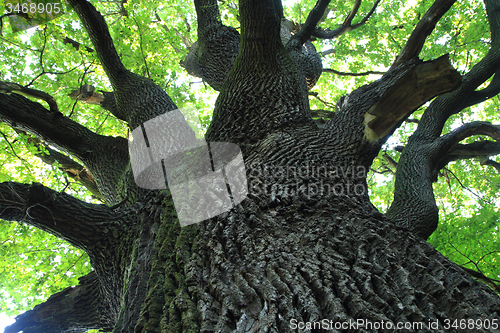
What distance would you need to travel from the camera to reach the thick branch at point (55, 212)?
2.56 metres

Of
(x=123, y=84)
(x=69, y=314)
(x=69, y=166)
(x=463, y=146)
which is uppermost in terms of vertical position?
(x=123, y=84)

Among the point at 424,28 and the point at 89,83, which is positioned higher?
the point at 89,83

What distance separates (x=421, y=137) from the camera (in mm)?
4766

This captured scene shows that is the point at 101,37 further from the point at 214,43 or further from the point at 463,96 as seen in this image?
the point at 463,96

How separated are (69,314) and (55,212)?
44.2 inches

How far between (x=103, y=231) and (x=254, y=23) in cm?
286

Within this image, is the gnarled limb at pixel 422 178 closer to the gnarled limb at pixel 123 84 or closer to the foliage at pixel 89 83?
the foliage at pixel 89 83

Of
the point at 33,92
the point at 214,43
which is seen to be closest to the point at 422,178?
the point at 214,43

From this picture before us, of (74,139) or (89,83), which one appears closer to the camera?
(74,139)

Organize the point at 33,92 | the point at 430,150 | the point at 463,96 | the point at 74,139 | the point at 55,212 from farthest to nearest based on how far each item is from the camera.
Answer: the point at 463,96 → the point at 430,150 → the point at 74,139 → the point at 33,92 → the point at 55,212

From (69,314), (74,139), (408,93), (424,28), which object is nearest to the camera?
(69,314)

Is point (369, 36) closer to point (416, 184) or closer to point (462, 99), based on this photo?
point (462, 99)

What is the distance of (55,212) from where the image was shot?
8.54 feet

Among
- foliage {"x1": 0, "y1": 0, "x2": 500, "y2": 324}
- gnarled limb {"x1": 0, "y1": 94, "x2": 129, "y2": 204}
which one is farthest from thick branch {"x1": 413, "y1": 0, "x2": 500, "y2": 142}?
gnarled limb {"x1": 0, "y1": 94, "x2": 129, "y2": 204}
